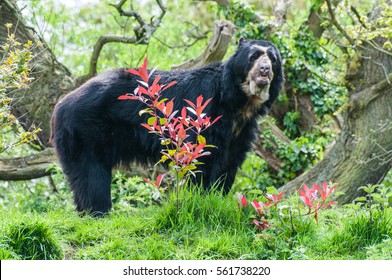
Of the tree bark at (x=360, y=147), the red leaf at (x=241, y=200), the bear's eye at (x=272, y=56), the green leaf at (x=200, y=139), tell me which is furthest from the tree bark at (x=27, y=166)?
the green leaf at (x=200, y=139)

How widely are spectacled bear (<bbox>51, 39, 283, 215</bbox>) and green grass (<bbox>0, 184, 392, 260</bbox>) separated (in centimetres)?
120

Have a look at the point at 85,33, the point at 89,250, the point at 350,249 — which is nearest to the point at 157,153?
the point at 89,250

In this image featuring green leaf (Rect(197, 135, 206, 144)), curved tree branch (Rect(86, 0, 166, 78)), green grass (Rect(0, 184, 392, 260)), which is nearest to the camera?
green grass (Rect(0, 184, 392, 260))

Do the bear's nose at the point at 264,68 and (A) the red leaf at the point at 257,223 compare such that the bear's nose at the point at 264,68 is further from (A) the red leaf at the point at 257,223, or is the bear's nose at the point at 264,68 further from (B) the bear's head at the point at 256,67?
(A) the red leaf at the point at 257,223

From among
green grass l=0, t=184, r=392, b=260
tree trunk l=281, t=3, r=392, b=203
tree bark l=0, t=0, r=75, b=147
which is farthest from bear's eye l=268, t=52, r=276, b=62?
tree bark l=0, t=0, r=75, b=147

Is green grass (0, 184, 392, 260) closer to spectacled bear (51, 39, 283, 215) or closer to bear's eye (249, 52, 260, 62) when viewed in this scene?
spectacled bear (51, 39, 283, 215)

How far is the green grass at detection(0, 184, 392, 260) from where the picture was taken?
18.4 ft

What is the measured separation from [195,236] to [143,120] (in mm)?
2230

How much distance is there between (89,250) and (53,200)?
4587 mm

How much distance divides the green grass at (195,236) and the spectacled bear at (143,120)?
1203 millimetres

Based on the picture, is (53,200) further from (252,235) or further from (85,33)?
(85,33)

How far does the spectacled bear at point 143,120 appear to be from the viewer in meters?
7.54

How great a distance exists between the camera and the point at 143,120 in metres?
7.79

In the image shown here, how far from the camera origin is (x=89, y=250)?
19.3ft
